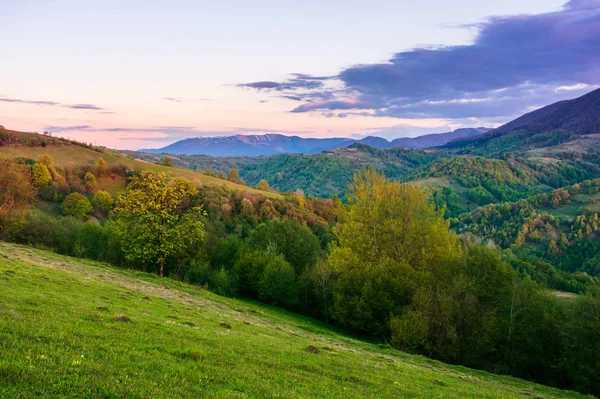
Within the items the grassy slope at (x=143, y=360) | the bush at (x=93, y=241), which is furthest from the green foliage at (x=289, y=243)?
the grassy slope at (x=143, y=360)

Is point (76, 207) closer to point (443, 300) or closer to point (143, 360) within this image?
point (443, 300)

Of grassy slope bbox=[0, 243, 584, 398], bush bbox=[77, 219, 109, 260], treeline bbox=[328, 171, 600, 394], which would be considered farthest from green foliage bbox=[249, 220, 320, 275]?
grassy slope bbox=[0, 243, 584, 398]

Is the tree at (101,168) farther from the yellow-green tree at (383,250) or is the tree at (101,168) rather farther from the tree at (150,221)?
the yellow-green tree at (383,250)

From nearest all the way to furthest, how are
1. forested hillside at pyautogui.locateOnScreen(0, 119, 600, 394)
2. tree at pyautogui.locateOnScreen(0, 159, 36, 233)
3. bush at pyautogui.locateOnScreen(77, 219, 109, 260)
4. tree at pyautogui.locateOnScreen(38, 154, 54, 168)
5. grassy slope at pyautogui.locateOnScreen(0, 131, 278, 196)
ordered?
forested hillside at pyautogui.locateOnScreen(0, 119, 600, 394)
tree at pyautogui.locateOnScreen(0, 159, 36, 233)
bush at pyautogui.locateOnScreen(77, 219, 109, 260)
tree at pyautogui.locateOnScreen(38, 154, 54, 168)
grassy slope at pyautogui.locateOnScreen(0, 131, 278, 196)

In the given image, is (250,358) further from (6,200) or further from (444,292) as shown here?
(6,200)

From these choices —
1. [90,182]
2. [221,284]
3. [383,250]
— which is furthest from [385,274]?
[90,182]

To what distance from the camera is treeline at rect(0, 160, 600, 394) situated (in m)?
42.7

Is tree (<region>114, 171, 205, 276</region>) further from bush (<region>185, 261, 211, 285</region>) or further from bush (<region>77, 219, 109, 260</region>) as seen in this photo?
bush (<region>77, 219, 109, 260</region>)

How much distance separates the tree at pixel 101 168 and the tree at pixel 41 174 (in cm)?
2494

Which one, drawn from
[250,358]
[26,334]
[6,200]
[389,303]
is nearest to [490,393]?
[250,358]

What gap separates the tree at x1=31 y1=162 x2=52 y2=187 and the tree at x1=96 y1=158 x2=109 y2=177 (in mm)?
24938

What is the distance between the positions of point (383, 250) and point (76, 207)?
9629cm

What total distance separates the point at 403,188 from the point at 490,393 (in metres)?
37.4

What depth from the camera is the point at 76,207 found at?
11038 centimetres
